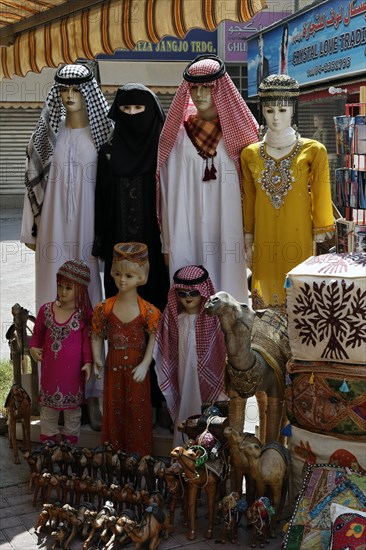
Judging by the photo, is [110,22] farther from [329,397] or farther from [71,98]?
[329,397]

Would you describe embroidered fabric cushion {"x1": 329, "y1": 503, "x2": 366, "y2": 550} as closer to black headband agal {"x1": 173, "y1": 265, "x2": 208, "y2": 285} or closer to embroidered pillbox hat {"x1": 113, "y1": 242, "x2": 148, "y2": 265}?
black headband agal {"x1": 173, "y1": 265, "x2": 208, "y2": 285}

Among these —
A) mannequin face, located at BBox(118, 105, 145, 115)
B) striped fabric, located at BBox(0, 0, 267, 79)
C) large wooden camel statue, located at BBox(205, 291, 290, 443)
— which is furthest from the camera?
mannequin face, located at BBox(118, 105, 145, 115)

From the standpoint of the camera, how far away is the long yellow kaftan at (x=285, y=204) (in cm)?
474

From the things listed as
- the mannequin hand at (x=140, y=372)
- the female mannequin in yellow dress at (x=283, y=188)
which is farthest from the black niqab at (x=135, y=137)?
the mannequin hand at (x=140, y=372)

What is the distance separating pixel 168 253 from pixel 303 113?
1305 centimetres

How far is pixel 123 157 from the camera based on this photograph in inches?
195

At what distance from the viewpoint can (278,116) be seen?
473 centimetres

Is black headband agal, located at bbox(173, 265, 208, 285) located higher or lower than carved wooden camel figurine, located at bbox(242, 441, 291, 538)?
higher

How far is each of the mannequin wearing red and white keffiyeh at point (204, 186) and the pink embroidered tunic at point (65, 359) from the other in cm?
69

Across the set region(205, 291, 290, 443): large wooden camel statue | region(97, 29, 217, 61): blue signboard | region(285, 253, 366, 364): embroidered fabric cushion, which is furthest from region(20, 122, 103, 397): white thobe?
region(97, 29, 217, 61): blue signboard

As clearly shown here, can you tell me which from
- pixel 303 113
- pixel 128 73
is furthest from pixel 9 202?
pixel 303 113

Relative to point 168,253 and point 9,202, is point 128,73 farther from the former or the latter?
point 168,253

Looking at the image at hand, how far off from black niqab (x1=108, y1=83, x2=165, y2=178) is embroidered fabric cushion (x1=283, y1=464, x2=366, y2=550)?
2.18m

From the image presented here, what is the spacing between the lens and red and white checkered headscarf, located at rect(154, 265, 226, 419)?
15.2ft
